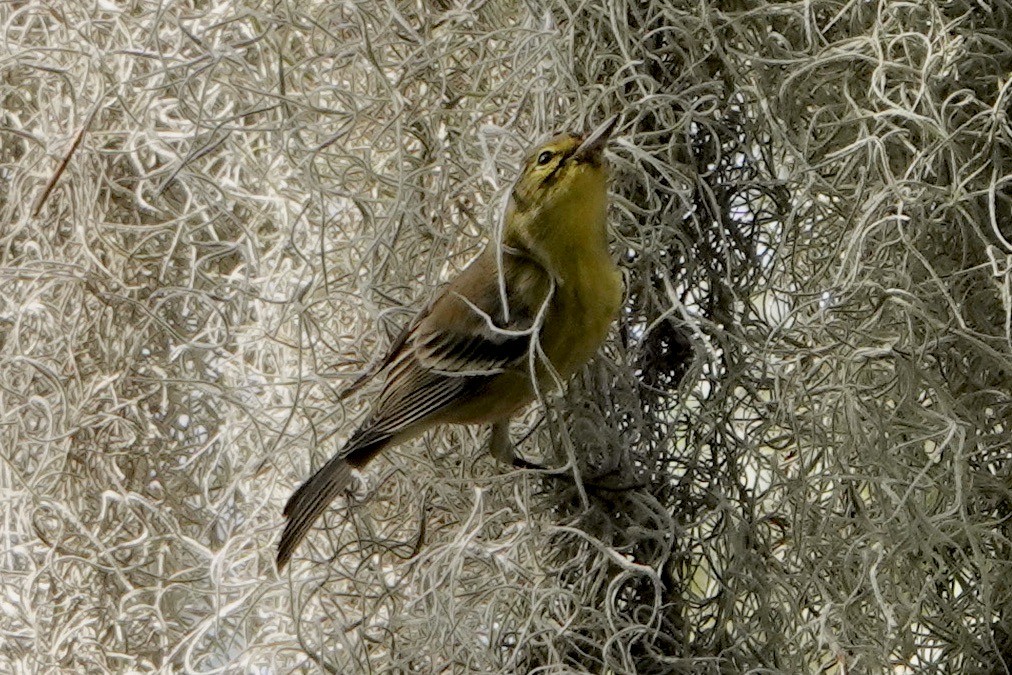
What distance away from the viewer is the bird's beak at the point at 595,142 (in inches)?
84.4

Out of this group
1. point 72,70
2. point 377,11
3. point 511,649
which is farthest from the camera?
point 72,70

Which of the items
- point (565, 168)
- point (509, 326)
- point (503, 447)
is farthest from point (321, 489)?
point (565, 168)

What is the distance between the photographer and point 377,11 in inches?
96.5

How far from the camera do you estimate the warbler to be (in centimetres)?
224

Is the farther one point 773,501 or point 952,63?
point 773,501

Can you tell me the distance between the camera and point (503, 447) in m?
2.33

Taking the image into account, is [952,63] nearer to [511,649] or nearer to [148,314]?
[511,649]

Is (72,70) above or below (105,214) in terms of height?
above

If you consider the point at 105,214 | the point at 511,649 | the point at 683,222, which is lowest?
the point at 511,649

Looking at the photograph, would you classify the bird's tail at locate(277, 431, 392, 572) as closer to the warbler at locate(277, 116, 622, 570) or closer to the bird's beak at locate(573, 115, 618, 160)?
the warbler at locate(277, 116, 622, 570)

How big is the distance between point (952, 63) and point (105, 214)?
60.7 inches

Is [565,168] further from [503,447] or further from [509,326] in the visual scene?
[503,447]

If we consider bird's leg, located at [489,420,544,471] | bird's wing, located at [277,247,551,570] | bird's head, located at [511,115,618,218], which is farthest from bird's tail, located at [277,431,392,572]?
bird's head, located at [511,115,618,218]

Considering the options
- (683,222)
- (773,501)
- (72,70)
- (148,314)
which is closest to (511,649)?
(773,501)
